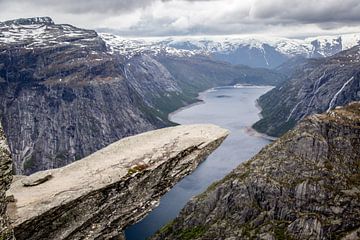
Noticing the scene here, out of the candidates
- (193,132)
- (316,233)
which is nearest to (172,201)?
(316,233)

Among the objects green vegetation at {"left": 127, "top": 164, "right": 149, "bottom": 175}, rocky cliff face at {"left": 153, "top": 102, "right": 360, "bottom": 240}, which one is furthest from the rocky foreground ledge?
rocky cliff face at {"left": 153, "top": 102, "right": 360, "bottom": 240}

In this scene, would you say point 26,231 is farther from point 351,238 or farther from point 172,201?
point 172,201

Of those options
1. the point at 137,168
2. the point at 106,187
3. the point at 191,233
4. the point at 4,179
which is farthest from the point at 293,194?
the point at 4,179

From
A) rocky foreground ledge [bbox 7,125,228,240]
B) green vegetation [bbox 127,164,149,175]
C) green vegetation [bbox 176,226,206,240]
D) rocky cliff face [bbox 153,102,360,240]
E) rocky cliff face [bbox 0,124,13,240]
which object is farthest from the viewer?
green vegetation [bbox 176,226,206,240]

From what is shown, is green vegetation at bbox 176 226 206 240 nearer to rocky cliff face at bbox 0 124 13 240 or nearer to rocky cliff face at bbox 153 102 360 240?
rocky cliff face at bbox 153 102 360 240

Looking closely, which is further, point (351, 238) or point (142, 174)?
point (351, 238)

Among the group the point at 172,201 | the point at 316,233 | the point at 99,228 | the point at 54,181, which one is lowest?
the point at 172,201
